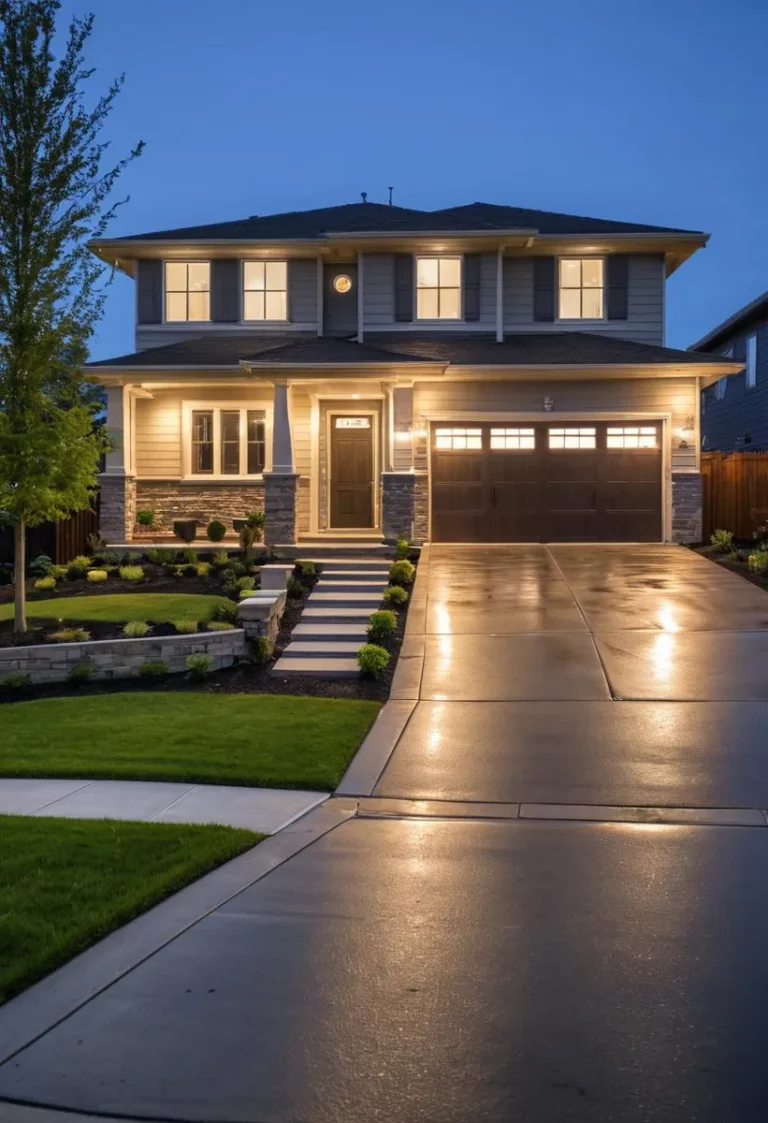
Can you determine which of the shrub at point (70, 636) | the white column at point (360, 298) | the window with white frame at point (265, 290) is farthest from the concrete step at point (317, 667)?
the window with white frame at point (265, 290)

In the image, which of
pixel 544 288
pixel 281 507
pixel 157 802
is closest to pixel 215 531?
pixel 281 507

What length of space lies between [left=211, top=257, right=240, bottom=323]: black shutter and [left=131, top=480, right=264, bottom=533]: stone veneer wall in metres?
3.72

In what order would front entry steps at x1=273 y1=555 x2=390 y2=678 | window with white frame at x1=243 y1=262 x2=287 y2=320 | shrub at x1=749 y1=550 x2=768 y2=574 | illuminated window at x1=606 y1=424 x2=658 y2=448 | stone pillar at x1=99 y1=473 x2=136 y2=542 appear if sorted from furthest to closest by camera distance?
window with white frame at x1=243 y1=262 x2=287 y2=320, illuminated window at x1=606 y1=424 x2=658 y2=448, stone pillar at x1=99 y1=473 x2=136 y2=542, shrub at x1=749 y1=550 x2=768 y2=574, front entry steps at x1=273 y1=555 x2=390 y2=678

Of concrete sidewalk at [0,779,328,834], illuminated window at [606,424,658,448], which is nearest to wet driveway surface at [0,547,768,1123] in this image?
concrete sidewalk at [0,779,328,834]

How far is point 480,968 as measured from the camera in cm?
436

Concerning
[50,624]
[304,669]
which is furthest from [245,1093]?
[50,624]

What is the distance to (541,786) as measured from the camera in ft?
23.6

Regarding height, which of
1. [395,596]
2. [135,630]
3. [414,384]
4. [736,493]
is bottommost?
[135,630]

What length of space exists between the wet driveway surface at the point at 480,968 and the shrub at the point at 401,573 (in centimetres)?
703

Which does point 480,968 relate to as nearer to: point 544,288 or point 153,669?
point 153,669

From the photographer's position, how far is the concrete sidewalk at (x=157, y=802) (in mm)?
6582

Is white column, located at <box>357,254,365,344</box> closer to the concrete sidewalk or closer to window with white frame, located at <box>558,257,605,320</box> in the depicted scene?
window with white frame, located at <box>558,257,605,320</box>

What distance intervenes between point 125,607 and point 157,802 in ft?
23.8

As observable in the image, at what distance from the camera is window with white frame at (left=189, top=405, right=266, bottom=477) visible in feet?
68.9
